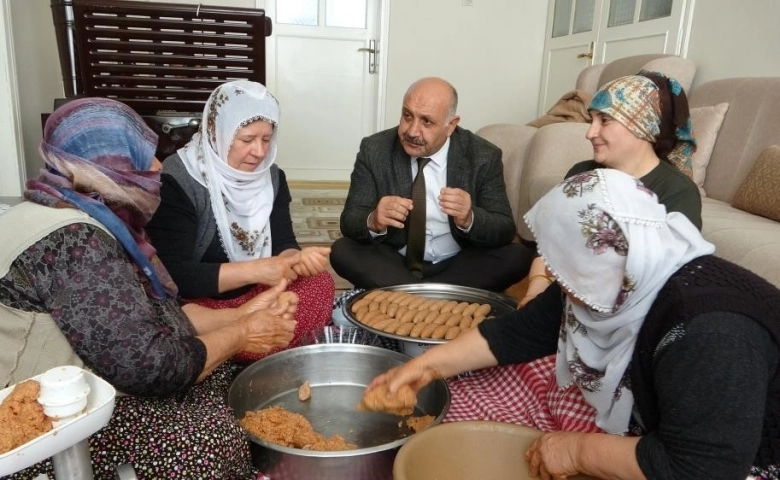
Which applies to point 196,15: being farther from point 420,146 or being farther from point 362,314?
point 362,314

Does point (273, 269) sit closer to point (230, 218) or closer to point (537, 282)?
point (230, 218)

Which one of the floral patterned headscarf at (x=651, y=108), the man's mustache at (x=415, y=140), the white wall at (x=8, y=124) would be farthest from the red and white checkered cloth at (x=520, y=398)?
the white wall at (x=8, y=124)

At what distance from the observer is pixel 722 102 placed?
286cm

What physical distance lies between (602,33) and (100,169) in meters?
4.20

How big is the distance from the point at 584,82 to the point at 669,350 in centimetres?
336

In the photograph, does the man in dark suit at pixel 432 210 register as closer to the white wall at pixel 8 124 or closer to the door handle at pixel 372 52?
the white wall at pixel 8 124

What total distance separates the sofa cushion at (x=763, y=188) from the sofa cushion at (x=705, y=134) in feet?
1.05

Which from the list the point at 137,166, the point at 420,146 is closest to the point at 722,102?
the point at 420,146

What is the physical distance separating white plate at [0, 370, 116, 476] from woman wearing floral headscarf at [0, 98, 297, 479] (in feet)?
0.93

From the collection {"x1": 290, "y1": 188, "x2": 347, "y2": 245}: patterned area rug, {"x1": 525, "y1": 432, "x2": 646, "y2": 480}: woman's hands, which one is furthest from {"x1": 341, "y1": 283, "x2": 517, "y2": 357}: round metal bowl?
{"x1": 290, "y1": 188, "x2": 347, "y2": 245}: patterned area rug

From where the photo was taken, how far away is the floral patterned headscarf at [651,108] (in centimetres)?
183

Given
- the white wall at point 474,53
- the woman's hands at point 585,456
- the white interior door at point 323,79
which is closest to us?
the woman's hands at point 585,456

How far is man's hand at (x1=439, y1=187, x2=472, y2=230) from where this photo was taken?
2043 mm

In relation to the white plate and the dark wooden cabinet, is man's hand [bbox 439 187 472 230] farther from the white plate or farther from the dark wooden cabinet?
the white plate
